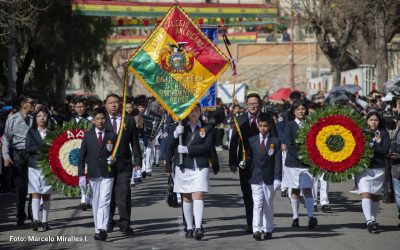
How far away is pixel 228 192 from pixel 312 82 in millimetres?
36441

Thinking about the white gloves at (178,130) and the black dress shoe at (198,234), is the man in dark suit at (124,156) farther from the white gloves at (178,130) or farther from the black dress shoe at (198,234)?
the black dress shoe at (198,234)

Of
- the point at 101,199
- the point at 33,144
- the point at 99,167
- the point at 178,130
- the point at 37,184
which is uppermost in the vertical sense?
the point at 178,130

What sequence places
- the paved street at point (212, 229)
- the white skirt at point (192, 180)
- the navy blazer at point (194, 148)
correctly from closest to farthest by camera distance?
the paved street at point (212, 229) → the white skirt at point (192, 180) → the navy blazer at point (194, 148)

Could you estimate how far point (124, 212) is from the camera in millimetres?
13773

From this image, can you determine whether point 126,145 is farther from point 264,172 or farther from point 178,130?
point 264,172

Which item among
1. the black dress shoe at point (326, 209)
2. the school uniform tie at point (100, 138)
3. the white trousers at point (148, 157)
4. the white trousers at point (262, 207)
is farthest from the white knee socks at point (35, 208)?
the white trousers at point (148, 157)

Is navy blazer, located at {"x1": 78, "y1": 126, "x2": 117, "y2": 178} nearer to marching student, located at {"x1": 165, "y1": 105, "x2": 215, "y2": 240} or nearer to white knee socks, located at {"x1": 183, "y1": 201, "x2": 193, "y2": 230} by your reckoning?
marching student, located at {"x1": 165, "y1": 105, "x2": 215, "y2": 240}

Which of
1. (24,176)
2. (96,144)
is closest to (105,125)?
(96,144)

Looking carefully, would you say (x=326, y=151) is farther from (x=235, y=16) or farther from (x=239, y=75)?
(x=239, y=75)

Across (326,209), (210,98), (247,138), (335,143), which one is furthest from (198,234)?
(210,98)

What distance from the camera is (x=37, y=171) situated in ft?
48.0

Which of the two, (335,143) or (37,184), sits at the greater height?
(335,143)

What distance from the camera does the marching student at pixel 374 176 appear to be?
546 inches

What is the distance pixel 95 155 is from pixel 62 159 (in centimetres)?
121
